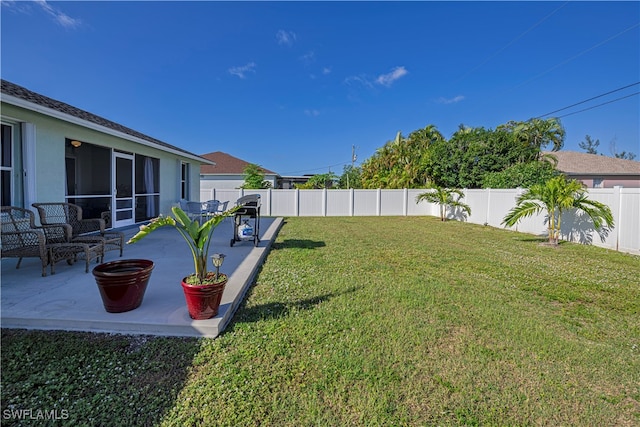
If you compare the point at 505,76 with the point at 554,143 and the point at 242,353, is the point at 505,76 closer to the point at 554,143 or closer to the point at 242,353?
the point at 554,143

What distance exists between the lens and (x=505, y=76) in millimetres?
16375

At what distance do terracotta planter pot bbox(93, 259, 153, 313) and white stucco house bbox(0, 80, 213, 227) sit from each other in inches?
134

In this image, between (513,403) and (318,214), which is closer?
(513,403)

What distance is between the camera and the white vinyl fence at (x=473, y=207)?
7121 mm

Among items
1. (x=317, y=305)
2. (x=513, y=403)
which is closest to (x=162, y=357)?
(x=317, y=305)

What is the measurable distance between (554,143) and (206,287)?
2331 centimetres

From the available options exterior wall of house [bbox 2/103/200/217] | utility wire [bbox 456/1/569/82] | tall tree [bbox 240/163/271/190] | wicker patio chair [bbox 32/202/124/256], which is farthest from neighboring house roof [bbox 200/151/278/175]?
wicker patio chair [bbox 32/202/124/256]

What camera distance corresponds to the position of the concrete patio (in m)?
2.77

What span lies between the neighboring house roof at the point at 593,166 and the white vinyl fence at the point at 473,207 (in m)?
12.6

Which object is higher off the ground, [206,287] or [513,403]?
[206,287]

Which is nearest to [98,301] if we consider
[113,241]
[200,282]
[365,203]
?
[200,282]

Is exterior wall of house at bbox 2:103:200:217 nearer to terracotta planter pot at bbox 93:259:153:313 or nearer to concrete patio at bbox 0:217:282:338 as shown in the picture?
concrete patio at bbox 0:217:282:338

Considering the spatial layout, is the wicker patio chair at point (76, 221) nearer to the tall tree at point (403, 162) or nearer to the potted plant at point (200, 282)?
the potted plant at point (200, 282)

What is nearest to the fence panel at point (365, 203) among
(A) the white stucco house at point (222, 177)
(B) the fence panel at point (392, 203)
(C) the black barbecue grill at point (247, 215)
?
(B) the fence panel at point (392, 203)
